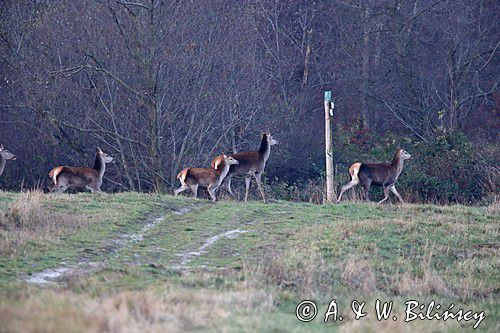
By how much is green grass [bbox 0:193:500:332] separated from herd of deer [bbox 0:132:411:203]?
3065 mm

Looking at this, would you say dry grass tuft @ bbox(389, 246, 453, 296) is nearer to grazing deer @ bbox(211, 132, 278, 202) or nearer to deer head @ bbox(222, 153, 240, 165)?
deer head @ bbox(222, 153, 240, 165)

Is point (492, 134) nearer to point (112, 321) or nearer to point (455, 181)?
point (455, 181)

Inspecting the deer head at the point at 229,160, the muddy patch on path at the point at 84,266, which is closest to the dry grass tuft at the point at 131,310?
the muddy patch on path at the point at 84,266

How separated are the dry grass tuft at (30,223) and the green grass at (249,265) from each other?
0.19 meters

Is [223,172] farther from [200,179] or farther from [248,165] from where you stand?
[248,165]

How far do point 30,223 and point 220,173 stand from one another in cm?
905

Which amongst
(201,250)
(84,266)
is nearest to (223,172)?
(201,250)

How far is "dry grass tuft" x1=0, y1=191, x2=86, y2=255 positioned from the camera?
12.5m

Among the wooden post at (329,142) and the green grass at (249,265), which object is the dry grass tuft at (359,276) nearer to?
the green grass at (249,265)

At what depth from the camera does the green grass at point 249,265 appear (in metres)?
8.19

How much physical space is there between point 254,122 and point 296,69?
337 inches

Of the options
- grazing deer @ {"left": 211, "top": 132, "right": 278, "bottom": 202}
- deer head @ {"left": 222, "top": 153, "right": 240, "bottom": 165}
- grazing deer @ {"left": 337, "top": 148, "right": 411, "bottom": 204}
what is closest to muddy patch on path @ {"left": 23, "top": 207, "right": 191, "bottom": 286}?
deer head @ {"left": 222, "top": 153, "right": 240, "bottom": 165}

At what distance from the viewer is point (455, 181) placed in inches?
1107

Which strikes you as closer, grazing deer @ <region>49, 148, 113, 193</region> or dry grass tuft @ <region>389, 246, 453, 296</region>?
dry grass tuft @ <region>389, 246, 453, 296</region>
